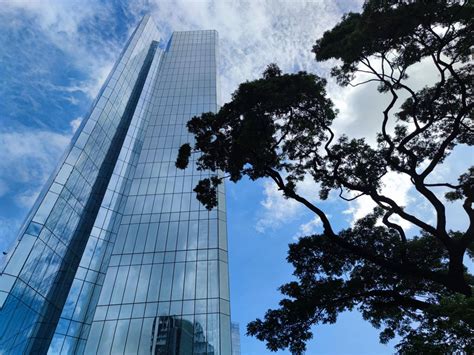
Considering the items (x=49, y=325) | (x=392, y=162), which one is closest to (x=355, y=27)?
(x=392, y=162)

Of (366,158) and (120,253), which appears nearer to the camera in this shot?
(366,158)

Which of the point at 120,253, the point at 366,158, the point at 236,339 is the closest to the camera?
the point at 366,158

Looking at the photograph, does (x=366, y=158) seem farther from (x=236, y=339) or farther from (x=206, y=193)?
(x=236, y=339)

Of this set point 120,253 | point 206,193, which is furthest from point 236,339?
point 206,193

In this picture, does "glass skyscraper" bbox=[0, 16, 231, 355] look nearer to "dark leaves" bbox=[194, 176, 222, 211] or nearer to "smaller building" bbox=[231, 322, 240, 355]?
"dark leaves" bbox=[194, 176, 222, 211]

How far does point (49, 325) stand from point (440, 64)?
1303 inches

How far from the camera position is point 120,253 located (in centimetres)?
2755

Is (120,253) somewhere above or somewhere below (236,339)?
below

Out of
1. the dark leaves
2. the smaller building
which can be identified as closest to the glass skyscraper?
the dark leaves

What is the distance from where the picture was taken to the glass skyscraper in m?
22.4

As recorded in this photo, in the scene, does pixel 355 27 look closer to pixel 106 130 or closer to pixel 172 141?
pixel 172 141

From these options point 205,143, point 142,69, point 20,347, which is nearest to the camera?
point 205,143

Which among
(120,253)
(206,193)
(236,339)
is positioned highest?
(236,339)

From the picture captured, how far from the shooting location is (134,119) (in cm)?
4472
